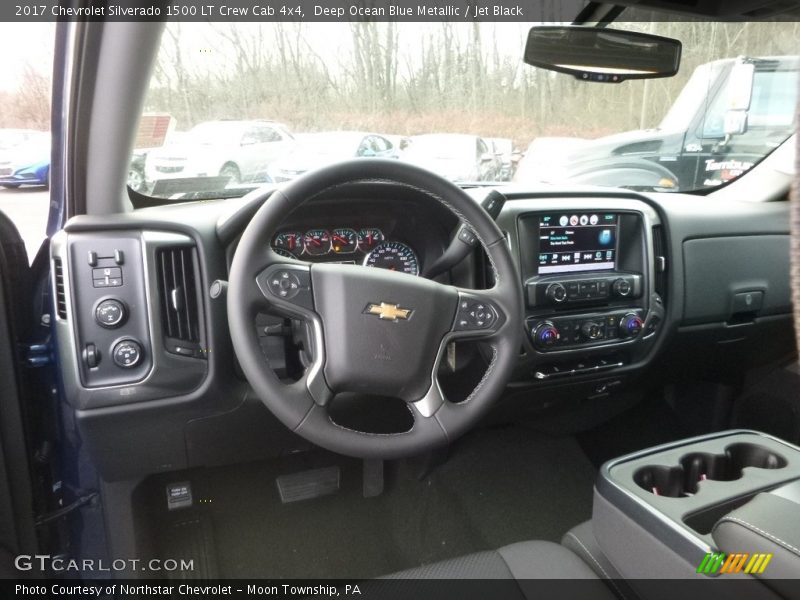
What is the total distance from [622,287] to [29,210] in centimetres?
192

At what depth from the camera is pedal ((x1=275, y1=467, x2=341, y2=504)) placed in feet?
8.26

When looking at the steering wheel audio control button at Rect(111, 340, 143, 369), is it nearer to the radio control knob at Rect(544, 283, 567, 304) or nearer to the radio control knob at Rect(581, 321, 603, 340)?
the radio control knob at Rect(544, 283, 567, 304)

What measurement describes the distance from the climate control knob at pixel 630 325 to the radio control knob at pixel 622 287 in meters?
0.08

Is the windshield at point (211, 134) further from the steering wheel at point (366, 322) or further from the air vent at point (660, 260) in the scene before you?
the air vent at point (660, 260)

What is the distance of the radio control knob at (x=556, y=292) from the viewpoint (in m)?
2.20

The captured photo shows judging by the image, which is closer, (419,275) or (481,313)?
(481,313)

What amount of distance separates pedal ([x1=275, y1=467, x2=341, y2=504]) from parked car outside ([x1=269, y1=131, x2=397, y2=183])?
1.13 metres

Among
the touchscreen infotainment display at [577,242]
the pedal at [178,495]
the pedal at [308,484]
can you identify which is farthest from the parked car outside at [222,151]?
the pedal at [308,484]

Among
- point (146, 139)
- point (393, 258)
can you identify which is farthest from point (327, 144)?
point (146, 139)

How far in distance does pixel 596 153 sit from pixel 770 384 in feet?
4.34

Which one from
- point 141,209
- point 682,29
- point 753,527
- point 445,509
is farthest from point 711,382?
point 141,209

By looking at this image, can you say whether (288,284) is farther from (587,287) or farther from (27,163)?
(587,287)

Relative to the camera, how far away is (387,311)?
5.06 feet

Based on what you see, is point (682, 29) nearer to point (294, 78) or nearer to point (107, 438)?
point (294, 78)
